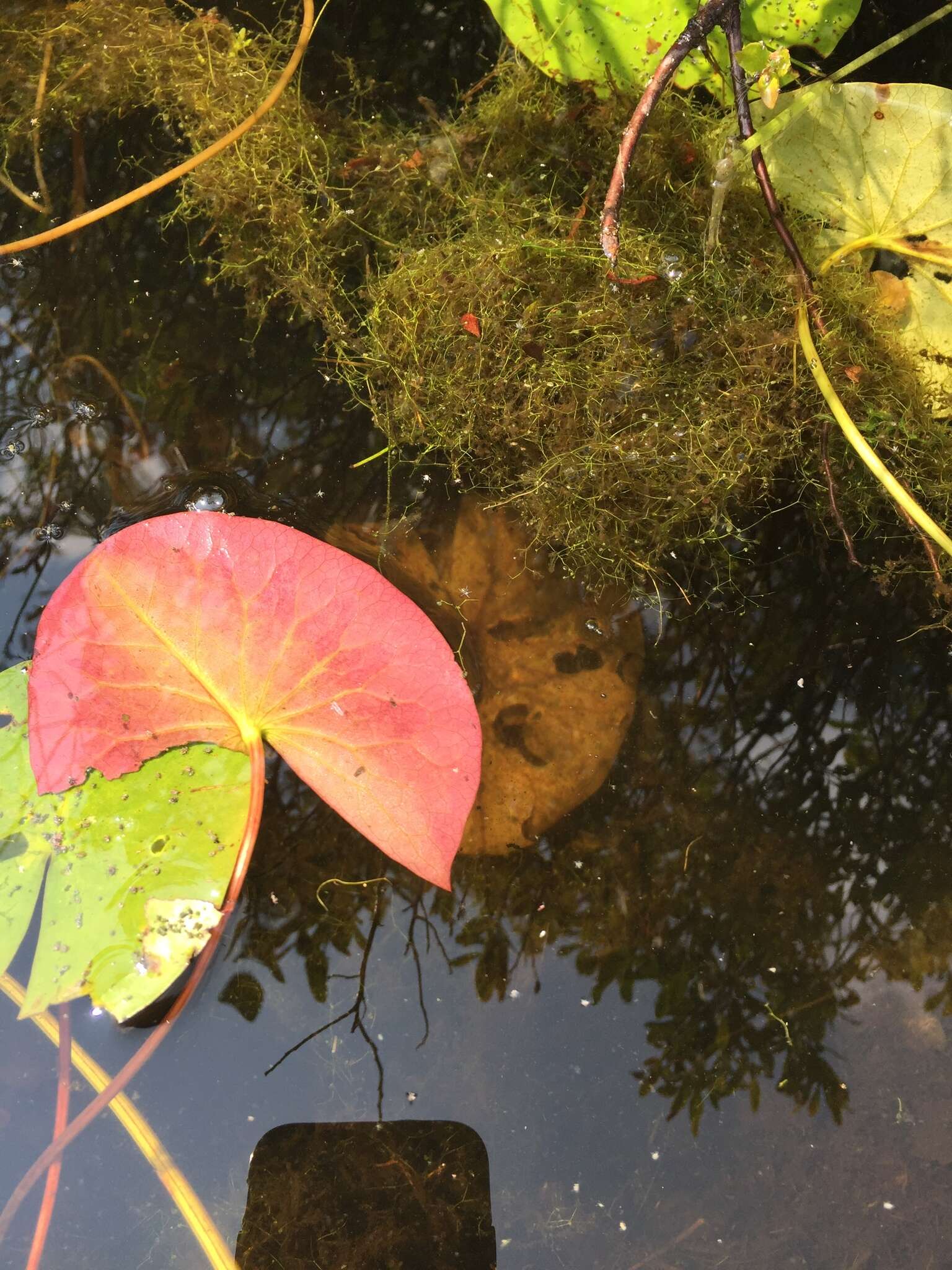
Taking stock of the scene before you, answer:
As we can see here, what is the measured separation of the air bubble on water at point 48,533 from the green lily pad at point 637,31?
1393 mm

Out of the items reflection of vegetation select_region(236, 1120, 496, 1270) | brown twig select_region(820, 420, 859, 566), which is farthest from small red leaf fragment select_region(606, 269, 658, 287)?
reflection of vegetation select_region(236, 1120, 496, 1270)

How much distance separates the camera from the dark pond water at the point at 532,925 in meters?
1.61

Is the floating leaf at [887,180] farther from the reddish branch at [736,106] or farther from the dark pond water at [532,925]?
the dark pond water at [532,925]

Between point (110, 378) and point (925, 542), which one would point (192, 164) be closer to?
point (110, 378)

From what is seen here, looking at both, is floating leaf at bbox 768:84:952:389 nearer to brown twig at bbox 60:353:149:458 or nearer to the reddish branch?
the reddish branch

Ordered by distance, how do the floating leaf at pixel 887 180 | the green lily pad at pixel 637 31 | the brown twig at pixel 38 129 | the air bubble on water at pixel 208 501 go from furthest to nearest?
the brown twig at pixel 38 129 < the air bubble on water at pixel 208 501 < the green lily pad at pixel 637 31 < the floating leaf at pixel 887 180

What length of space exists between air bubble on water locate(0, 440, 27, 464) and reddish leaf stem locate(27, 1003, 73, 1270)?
3.73 feet

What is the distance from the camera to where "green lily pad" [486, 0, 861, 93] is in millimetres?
1729

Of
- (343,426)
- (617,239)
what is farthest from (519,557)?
(617,239)

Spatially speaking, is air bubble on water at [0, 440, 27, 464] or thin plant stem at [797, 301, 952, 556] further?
air bubble on water at [0, 440, 27, 464]

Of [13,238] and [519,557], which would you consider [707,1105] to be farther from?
[13,238]

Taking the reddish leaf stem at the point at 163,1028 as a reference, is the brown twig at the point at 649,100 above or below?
above

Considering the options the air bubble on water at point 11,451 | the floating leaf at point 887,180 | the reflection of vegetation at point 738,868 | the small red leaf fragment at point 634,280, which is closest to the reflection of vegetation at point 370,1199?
the reflection of vegetation at point 738,868

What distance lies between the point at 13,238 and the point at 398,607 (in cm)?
133
